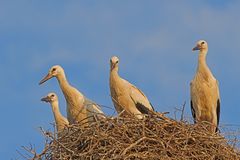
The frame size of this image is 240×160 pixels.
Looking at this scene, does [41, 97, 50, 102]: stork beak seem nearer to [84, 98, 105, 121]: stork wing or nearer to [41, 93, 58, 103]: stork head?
[41, 93, 58, 103]: stork head

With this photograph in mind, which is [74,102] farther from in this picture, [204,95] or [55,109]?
[204,95]

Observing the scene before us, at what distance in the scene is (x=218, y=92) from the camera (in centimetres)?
1728

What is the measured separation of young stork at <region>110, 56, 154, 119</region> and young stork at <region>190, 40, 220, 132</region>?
165cm

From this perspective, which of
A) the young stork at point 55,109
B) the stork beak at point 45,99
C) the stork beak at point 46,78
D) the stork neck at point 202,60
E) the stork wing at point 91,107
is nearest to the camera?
the stork wing at point 91,107

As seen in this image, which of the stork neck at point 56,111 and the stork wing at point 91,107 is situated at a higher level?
the stork neck at point 56,111

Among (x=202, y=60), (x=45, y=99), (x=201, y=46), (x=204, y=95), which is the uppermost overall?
(x=201, y=46)

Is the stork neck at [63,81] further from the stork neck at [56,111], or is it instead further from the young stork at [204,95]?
the young stork at [204,95]

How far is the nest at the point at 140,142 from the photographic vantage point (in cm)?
1274

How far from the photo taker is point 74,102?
51.5ft

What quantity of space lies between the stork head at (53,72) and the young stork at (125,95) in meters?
0.90

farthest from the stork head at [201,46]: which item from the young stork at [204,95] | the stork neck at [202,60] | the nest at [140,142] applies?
the nest at [140,142]

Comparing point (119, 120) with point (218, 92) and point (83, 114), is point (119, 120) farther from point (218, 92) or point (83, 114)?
point (218, 92)

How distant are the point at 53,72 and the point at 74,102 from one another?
0.83 metres

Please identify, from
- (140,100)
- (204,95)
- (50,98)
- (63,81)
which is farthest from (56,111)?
(204,95)
